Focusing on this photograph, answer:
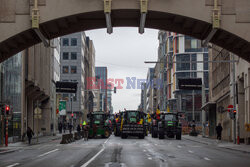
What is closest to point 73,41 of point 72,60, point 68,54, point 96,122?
point 68,54

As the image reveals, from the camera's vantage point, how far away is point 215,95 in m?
62.3

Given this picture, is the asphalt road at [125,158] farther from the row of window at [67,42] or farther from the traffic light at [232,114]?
the row of window at [67,42]

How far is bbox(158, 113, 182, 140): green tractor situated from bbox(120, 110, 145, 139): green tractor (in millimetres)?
2109

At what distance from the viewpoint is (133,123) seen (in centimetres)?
5238

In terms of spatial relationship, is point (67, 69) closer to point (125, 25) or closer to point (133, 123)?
point (133, 123)

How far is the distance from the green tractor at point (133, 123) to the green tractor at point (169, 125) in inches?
83.0

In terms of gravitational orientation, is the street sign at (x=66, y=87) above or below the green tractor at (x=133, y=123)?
above

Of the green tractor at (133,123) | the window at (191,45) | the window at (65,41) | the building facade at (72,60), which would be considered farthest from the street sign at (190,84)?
the window at (65,41)

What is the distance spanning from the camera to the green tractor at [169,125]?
5317cm

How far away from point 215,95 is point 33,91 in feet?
75.4

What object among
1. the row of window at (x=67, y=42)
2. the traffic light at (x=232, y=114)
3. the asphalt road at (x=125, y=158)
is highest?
the row of window at (x=67, y=42)

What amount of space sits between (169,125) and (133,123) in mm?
4071

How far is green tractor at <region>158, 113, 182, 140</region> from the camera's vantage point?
174ft

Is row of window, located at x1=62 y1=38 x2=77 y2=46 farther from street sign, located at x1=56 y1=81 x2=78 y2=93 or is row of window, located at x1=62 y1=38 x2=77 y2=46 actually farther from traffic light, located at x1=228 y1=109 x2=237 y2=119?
traffic light, located at x1=228 y1=109 x2=237 y2=119
